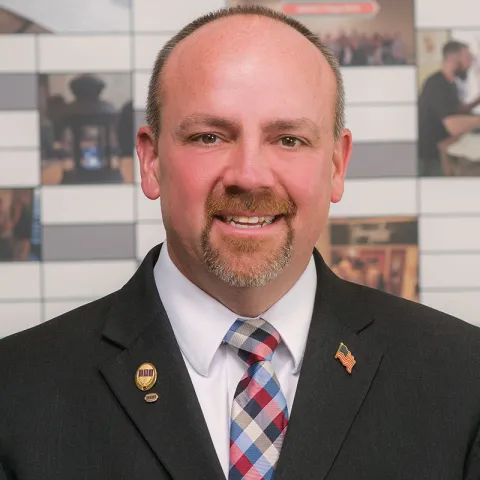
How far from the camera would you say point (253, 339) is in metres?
1.52

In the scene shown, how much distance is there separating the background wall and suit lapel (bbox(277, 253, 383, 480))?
0.77 metres

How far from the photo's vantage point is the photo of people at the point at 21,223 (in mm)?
2354

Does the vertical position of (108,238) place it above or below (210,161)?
below

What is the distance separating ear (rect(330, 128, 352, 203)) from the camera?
5.47ft

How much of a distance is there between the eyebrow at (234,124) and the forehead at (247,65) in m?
0.03

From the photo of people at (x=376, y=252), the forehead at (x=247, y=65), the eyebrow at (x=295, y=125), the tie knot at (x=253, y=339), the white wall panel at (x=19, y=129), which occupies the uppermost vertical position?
the forehead at (x=247, y=65)

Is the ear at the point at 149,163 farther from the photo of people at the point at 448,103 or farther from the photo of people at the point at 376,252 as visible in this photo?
the photo of people at the point at 448,103

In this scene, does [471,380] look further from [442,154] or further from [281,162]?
[442,154]

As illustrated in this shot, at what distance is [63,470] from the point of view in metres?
1.43

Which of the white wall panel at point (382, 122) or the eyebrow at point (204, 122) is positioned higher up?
the white wall panel at point (382, 122)

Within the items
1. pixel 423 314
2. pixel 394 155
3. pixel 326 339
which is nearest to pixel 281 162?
pixel 326 339

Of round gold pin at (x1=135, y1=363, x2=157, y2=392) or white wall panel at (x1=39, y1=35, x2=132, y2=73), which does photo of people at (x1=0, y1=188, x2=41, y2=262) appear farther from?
round gold pin at (x1=135, y1=363, x2=157, y2=392)

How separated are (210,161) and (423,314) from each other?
535 mm

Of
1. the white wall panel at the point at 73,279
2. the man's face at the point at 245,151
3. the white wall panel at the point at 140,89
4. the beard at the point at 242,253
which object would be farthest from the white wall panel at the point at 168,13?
the beard at the point at 242,253
